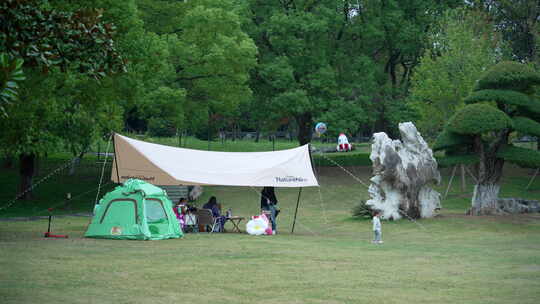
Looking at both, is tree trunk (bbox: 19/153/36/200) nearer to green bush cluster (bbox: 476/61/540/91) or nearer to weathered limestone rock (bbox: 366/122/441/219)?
weathered limestone rock (bbox: 366/122/441/219)

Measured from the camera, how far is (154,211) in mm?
17766

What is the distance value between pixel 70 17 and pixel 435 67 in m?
29.4

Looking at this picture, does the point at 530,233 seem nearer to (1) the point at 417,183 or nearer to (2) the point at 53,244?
(1) the point at 417,183

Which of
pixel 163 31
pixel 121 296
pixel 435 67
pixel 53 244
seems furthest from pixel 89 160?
pixel 121 296

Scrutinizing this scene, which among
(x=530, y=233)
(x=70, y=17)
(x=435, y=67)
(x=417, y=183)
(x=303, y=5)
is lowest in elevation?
(x=530, y=233)

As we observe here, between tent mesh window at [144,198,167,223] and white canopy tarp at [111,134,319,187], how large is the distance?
37.2 inches

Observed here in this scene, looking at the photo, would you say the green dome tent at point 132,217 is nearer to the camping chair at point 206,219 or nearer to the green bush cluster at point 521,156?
the camping chair at point 206,219

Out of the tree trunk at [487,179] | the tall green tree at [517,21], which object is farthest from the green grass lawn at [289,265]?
the tall green tree at [517,21]

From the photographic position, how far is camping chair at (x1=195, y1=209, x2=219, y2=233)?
64.2 feet

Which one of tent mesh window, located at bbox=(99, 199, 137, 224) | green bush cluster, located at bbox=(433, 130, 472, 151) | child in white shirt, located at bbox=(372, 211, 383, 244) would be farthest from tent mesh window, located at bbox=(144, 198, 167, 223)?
green bush cluster, located at bbox=(433, 130, 472, 151)

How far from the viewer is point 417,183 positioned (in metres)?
23.5

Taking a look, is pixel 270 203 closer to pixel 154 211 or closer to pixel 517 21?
pixel 154 211

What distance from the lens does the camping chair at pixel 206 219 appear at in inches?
771

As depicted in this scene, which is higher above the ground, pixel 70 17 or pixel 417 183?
pixel 70 17
